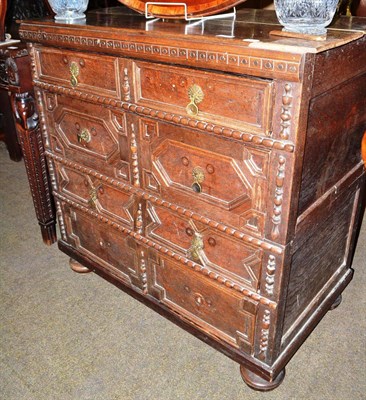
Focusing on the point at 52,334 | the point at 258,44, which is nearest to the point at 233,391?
the point at 52,334

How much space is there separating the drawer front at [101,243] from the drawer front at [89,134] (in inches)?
11.0

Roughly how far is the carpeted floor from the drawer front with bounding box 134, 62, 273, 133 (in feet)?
3.15

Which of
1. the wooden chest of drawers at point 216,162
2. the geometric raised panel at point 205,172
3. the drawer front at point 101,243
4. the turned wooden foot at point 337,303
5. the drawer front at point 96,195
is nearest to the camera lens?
the wooden chest of drawers at point 216,162

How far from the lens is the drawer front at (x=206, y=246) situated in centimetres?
134

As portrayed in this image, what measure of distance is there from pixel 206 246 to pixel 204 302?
251 millimetres

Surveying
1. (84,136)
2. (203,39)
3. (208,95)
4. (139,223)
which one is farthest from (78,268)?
(203,39)

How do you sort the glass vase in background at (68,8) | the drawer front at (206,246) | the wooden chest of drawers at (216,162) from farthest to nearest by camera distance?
the glass vase in background at (68,8) < the drawer front at (206,246) < the wooden chest of drawers at (216,162)

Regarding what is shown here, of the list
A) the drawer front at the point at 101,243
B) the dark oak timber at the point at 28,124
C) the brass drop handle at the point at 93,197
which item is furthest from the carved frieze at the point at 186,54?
the drawer front at the point at 101,243

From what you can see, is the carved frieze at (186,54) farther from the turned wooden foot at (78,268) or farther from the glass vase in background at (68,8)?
the turned wooden foot at (78,268)

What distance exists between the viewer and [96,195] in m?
1.75

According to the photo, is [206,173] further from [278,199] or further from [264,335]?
[264,335]

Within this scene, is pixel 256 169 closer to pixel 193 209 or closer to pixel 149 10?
pixel 193 209

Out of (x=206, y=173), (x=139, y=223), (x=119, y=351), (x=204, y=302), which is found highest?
(x=206, y=173)

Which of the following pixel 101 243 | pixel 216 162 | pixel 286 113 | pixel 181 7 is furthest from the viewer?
pixel 101 243
